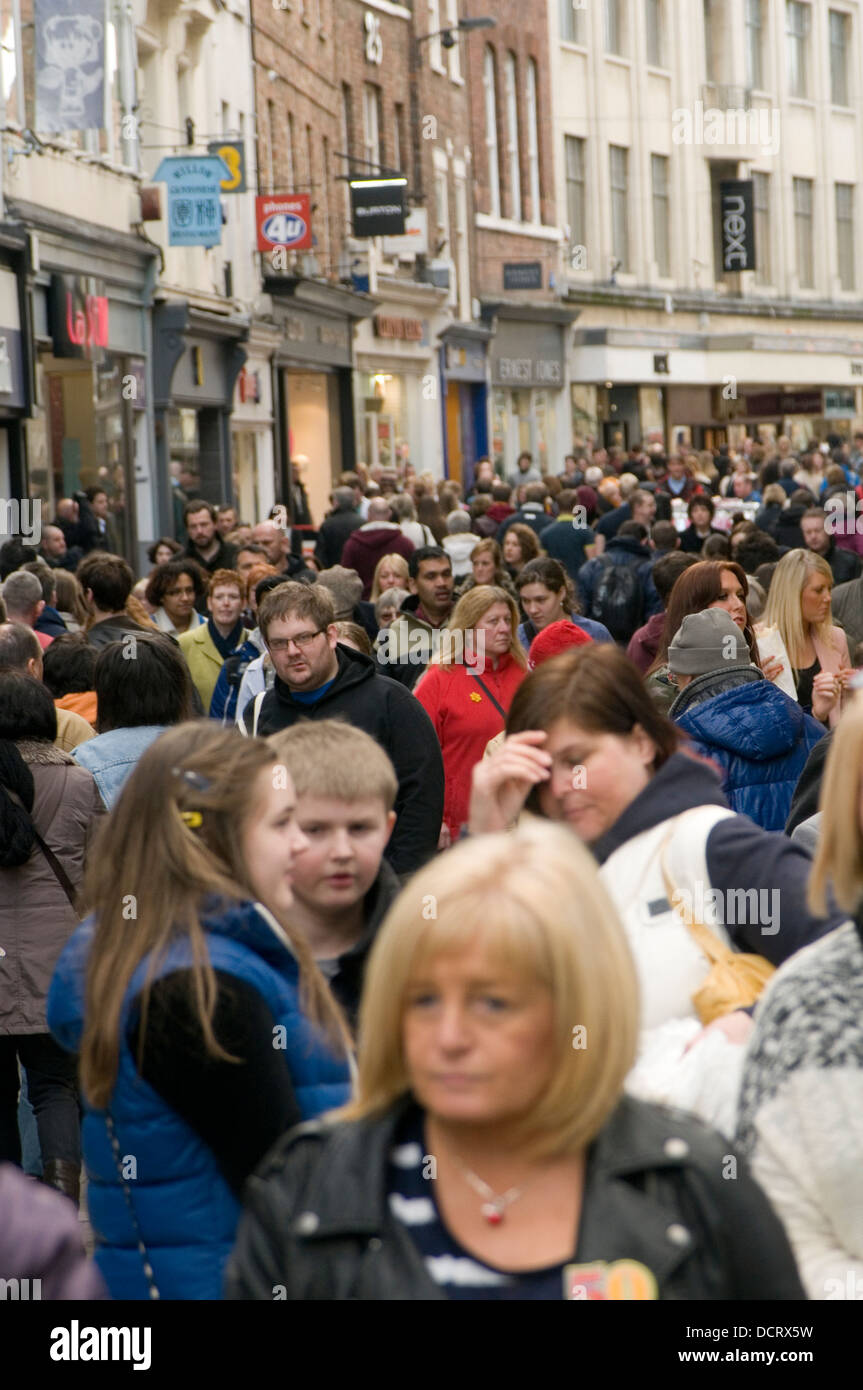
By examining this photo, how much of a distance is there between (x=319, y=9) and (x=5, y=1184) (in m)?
33.7

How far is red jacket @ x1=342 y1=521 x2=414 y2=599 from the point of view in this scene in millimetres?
16453

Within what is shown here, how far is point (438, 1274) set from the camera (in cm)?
246

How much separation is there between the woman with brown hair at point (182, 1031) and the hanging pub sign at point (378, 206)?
29.6 meters

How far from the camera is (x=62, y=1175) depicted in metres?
6.72

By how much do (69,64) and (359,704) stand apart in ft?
41.3

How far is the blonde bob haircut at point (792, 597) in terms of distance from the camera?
9477 mm

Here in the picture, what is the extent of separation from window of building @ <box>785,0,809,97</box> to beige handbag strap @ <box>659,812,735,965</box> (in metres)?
55.7

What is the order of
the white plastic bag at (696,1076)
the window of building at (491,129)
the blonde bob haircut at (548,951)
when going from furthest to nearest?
1. the window of building at (491,129)
2. the white plastic bag at (696,1076)
3. the blonde bob haircut at (548,951)

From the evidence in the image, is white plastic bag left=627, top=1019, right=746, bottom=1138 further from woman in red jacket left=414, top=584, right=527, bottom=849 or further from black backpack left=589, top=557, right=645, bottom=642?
black backpack left=589, top=557, right=645, bottom=642

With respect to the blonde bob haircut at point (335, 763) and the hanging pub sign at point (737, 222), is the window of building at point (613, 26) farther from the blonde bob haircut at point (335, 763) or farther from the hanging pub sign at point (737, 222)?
the blonde bob haircut at point (335, 763)

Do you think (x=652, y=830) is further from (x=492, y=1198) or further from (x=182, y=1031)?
(x=492, y=1198)

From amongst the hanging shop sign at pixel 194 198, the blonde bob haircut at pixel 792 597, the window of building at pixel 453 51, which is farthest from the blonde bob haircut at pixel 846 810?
the window of building at pixel 453 51
